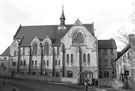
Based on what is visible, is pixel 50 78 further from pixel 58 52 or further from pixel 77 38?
pixel 77 38

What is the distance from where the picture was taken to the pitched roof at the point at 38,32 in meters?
65.1

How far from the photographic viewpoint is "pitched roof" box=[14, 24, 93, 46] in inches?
2562

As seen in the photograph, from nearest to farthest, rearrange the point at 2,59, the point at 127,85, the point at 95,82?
1. the point at 127,85
2. the point at 95,82
3. the point at 2,59

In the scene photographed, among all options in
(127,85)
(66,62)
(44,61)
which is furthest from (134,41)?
(44,61)

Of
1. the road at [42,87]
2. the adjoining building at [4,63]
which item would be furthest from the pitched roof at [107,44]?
the adjoining building at [4,63]

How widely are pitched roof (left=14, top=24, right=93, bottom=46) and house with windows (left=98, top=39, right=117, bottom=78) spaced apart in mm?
7927

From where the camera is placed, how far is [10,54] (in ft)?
216

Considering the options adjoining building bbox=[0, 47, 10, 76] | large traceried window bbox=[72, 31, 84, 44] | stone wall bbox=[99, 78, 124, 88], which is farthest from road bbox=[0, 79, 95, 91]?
adjoining building bbox=[0, 47, 10, 76]

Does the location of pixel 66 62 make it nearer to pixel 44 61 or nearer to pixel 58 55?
pixel 58 55

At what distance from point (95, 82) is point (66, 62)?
40.5 ft

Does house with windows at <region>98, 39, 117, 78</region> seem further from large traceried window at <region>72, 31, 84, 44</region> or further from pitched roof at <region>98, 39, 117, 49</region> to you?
large traceried window at <region>72, 31, 84, 44</region>

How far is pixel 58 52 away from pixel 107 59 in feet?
55.3

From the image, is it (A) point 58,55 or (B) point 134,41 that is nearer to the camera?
(B) point 134,41

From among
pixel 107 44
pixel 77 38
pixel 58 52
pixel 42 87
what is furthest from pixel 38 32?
pixel 42 87
